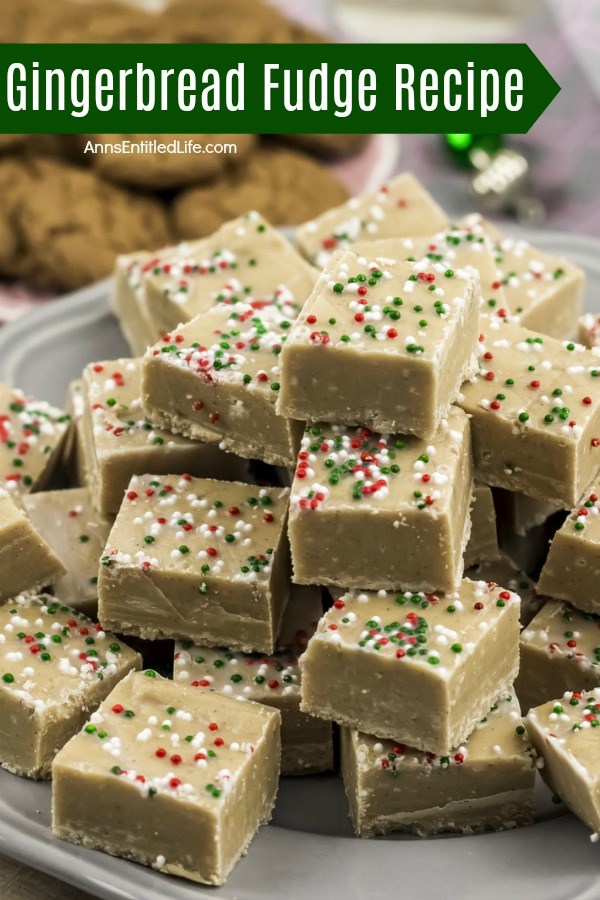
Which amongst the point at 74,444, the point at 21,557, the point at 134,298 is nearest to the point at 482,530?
the point at 21,557

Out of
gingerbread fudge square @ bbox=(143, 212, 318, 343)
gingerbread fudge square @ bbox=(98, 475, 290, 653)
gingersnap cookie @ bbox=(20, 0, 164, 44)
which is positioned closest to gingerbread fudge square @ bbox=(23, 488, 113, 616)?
Answer: gingerbread fudge square @ bbox=(98, 475, 290, 653)

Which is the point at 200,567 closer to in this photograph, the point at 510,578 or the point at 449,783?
the point at 449,783

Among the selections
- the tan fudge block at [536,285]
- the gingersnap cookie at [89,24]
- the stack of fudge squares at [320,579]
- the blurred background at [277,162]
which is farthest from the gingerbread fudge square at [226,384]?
the gingersnap cookie at [89,24]

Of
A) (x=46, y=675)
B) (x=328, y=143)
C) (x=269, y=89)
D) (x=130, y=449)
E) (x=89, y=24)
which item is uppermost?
(x=89, y=24)

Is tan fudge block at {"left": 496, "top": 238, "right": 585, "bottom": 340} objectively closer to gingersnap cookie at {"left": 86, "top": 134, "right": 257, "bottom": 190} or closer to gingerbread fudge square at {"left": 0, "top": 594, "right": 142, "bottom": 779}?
gingersnap cookie at {"left": 86, "top": 134, "right": 257, "bottom": 190}

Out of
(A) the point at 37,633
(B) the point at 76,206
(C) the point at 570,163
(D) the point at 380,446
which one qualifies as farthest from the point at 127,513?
(C) the point at 570,163

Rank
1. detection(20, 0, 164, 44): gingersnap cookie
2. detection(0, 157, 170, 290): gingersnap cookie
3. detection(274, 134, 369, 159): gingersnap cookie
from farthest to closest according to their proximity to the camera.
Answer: detection(274, 134, 369, 159): gingersnap cookie → detection(20, 0, 164, 44): gingersnap cookie → detection(0, 157, 170, 290): gingersnap cookie

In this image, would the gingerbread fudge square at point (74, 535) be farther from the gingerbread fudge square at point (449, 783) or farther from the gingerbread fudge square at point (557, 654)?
the gingerbread fudge square at point (557, 654)
